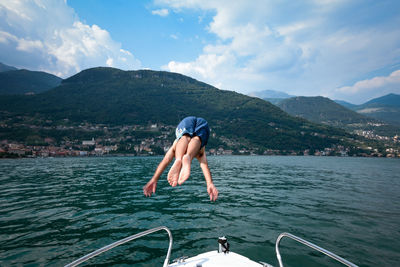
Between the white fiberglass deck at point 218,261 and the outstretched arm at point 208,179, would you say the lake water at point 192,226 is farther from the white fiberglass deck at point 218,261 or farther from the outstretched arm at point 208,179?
the outstretched arm at point 208,179

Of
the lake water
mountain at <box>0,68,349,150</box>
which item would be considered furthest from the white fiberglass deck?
mountain at <box>0,68,349,150</box>

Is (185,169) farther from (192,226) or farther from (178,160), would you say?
(192,226)

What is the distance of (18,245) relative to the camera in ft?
18.8

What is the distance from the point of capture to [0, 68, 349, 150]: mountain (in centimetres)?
12131

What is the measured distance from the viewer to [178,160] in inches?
136

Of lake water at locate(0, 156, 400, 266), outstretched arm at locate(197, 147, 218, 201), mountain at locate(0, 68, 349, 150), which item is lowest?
lake water at locate(0, 156, 400, 266)

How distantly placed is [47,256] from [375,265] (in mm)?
8861

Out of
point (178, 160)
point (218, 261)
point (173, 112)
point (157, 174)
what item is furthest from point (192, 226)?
point (173, 112)

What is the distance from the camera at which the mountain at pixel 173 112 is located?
121 m

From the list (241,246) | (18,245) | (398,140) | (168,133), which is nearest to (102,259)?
(18,245)

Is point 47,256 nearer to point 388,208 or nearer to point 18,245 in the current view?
point 18,245

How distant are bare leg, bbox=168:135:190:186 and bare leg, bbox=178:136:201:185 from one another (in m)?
0.08

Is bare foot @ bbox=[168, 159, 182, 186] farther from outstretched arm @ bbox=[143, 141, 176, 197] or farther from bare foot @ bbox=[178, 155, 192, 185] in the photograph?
outstretched arm @ bbox=[143, 141, 176, 197]

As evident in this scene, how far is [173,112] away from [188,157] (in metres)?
158
